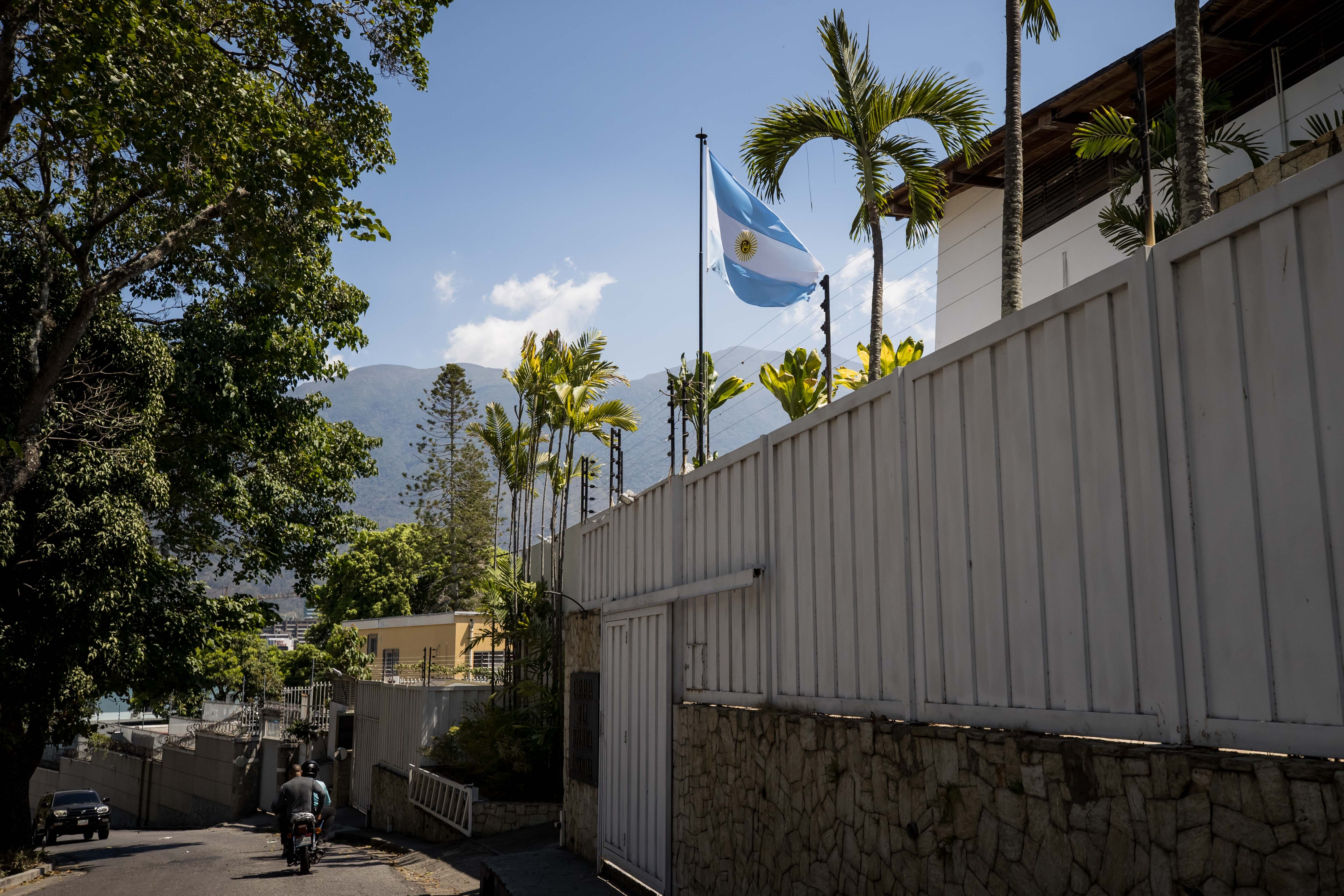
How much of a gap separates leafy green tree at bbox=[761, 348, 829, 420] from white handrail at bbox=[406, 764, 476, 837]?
31.9 feet

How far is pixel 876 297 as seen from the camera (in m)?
13.2

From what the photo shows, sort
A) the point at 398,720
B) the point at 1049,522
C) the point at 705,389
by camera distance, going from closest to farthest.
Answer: the point at 1049,522 < the point at 705,389 < the point at 398,720

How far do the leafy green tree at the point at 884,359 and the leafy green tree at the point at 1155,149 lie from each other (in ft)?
14.0

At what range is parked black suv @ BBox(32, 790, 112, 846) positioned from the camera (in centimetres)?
2406

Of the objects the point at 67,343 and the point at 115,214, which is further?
the point at 115,214

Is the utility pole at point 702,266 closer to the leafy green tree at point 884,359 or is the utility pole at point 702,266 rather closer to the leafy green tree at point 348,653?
the leafy green tree at point 884,359

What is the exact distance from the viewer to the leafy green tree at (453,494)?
5659cm

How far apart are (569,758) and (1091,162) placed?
42.7 ft

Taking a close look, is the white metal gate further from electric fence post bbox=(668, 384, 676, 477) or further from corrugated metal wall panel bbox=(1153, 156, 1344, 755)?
corrugated metal wall panel bbox=(1153, 156, 1344, 755)

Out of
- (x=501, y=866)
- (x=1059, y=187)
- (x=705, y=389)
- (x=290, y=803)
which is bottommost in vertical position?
(x=501, y=866)

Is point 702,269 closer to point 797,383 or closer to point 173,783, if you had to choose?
point 797,383

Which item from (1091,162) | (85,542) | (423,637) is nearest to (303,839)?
(85,542)

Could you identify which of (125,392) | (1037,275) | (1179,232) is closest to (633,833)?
(1179,232)

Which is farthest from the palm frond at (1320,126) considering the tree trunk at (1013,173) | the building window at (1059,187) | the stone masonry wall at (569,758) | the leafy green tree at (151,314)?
the leafy green tree at (151,314)
